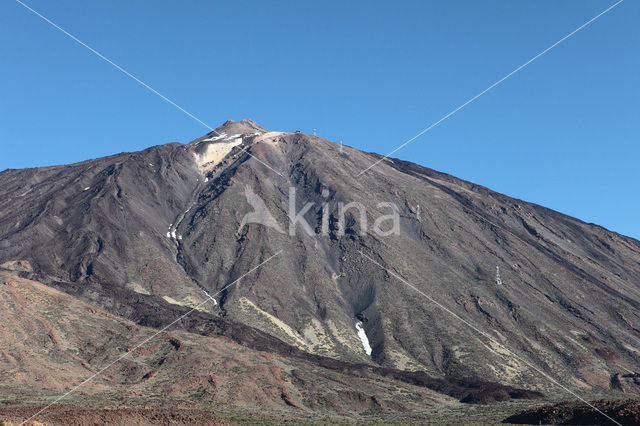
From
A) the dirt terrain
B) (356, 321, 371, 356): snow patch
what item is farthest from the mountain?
the dirt terrain

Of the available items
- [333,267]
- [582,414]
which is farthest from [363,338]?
[582,414]

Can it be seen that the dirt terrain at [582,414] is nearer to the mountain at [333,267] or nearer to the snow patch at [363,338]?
the mountain at [333,267]

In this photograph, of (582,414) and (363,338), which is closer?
(582,414)

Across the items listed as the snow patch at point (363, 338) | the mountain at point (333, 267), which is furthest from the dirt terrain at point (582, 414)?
the snow patch at point (363, 338)

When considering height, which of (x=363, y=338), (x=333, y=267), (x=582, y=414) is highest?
(x=333, y=267)

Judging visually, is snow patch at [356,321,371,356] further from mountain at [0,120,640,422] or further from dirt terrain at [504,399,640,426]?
dirt terrain at [504,399,640,426]

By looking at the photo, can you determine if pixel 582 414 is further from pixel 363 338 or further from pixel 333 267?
pixel 333 267
